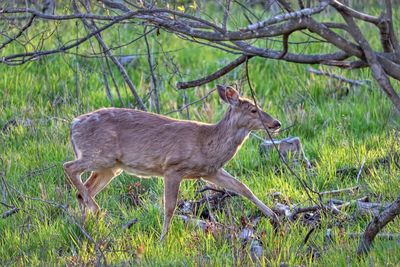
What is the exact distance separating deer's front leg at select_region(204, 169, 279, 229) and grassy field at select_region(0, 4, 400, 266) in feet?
0.42

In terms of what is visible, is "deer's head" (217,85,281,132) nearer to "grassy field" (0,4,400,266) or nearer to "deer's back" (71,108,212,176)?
"deer's back" (71,108,212,176)

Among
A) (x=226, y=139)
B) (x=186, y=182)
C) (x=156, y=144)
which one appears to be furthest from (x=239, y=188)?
(x=186, y=182)

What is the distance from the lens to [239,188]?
311 inches

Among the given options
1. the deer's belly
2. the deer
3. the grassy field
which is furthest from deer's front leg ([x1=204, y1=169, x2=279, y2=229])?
the deer's belly

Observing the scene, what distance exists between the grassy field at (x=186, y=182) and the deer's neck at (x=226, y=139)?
411mm

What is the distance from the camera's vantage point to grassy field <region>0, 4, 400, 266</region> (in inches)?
265

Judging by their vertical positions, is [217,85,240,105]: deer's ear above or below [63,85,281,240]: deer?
above

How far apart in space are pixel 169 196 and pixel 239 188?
611mm

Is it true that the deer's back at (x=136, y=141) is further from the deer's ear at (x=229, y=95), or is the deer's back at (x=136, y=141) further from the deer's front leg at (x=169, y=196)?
the deer's ear at (x=229, y=95)

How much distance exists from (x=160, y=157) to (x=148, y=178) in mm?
728

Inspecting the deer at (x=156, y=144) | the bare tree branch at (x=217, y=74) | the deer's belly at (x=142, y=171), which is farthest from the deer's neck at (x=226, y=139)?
the bare tree branch at (x=217, y=74)

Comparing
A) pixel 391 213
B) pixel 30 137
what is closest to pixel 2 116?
pixel 30 137

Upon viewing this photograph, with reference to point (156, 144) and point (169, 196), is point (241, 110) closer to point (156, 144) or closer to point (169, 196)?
point (156, 144)

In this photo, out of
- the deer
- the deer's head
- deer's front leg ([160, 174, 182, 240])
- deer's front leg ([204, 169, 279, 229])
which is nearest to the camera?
deer's front leg ([160, 174, 182, 240])
